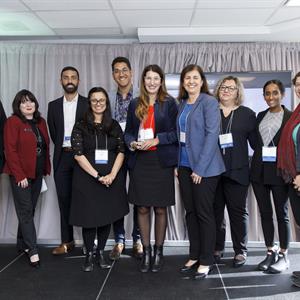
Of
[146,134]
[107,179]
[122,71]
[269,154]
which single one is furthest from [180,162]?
[122,71]

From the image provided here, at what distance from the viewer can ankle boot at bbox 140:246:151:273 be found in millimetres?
2926

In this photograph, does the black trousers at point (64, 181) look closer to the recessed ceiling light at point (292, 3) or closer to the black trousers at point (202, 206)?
the black trousers at point (202, 206)

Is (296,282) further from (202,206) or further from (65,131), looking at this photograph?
(65,131)

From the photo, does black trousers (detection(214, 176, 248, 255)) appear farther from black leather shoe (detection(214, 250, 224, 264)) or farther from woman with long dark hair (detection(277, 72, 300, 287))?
woman with long dark hair (detection(277, 72, 300, 287))

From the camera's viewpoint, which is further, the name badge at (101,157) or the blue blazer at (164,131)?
the name badge at (101,157)

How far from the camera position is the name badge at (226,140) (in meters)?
2.82

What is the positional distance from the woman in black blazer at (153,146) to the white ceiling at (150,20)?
800mm

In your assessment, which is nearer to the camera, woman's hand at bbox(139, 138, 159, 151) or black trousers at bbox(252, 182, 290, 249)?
woman's hand at bbox(139, 138, 159, 151)

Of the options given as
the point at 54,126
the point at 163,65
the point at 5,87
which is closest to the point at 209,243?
the point at 54,126

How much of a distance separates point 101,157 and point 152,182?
1.53 feet

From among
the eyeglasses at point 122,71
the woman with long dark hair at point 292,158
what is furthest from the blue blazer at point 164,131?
the woman with long dark hair at point 292,158

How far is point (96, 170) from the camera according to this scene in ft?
9.43

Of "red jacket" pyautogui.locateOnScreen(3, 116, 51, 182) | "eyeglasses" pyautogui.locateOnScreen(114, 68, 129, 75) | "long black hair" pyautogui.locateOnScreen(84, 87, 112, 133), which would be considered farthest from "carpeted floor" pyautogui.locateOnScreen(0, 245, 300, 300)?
"eyeglasses" pyautogui.locateOnScreen(114, 68, 129, 75)

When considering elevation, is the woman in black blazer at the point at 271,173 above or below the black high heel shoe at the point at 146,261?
above
